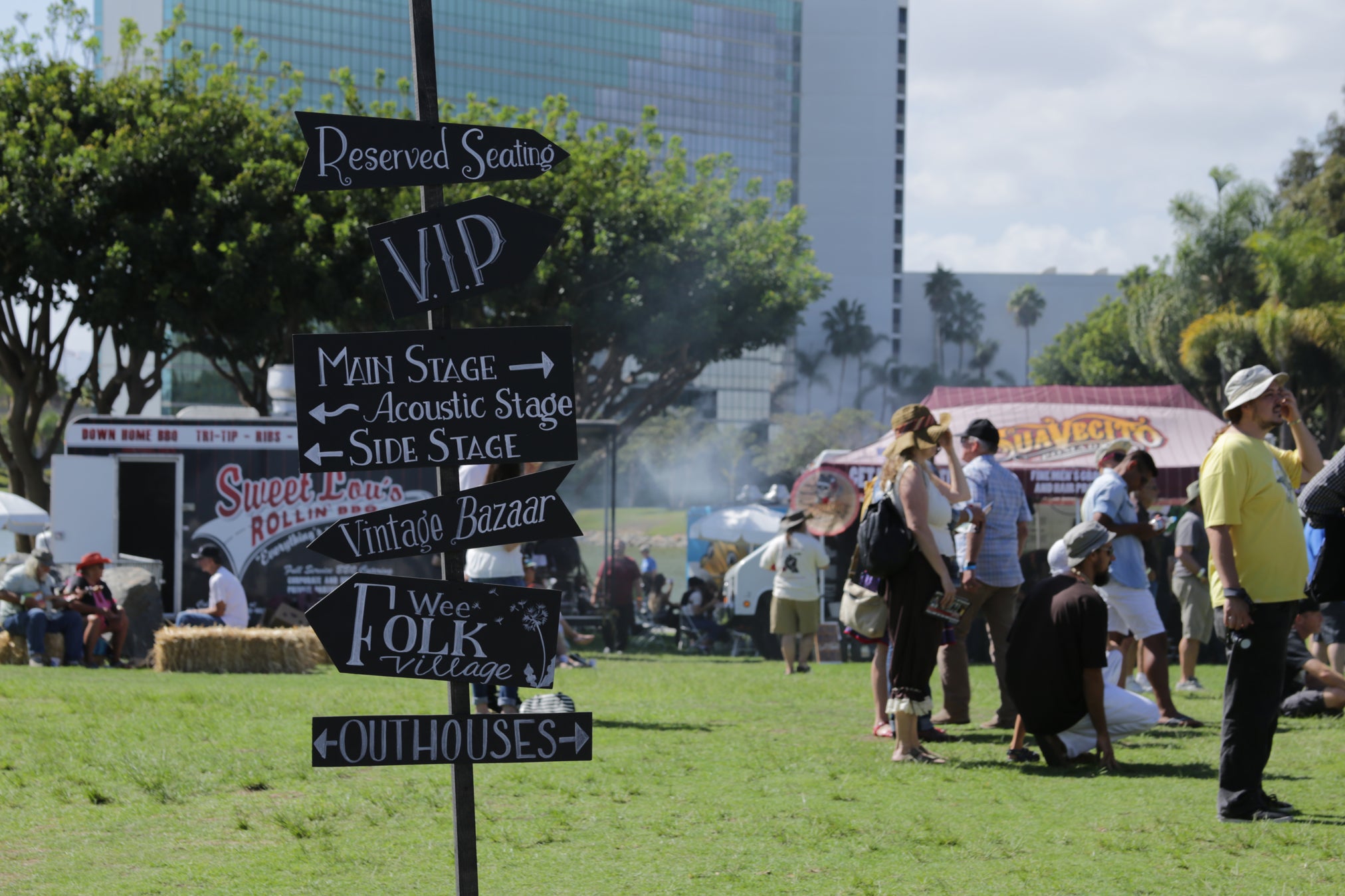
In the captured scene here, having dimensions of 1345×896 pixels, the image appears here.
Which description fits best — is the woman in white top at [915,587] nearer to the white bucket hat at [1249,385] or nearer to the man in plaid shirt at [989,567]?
the man in plaid shirt at [989,567]

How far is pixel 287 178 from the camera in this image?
2372 cm

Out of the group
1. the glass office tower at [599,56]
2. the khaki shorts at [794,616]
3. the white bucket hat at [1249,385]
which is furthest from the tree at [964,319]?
the white bucket hat at [1249,385]

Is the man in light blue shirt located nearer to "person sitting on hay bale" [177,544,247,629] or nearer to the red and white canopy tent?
the red and white canopy tent

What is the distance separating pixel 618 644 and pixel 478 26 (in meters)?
97.3

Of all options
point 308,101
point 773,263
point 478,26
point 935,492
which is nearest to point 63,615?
point 935,492

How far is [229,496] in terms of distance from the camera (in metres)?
16.6

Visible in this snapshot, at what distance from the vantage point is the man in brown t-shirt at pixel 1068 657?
6707 mm

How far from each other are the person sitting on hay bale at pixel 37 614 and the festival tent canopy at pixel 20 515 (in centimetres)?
1110

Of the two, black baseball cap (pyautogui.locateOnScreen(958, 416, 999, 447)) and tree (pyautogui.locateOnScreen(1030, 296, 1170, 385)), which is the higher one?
tree (pyautogui.locateOnScreen(1030, 296, 1170, 385))

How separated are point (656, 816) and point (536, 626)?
208 centimetres

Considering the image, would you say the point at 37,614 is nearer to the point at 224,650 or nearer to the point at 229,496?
the point at 224,650

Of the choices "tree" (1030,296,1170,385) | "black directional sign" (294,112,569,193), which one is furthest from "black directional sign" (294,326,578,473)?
"tree" (1030,296,1170,385)

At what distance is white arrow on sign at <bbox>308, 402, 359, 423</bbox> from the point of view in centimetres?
366

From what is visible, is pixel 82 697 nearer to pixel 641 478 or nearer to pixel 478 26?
pixel 641 478
